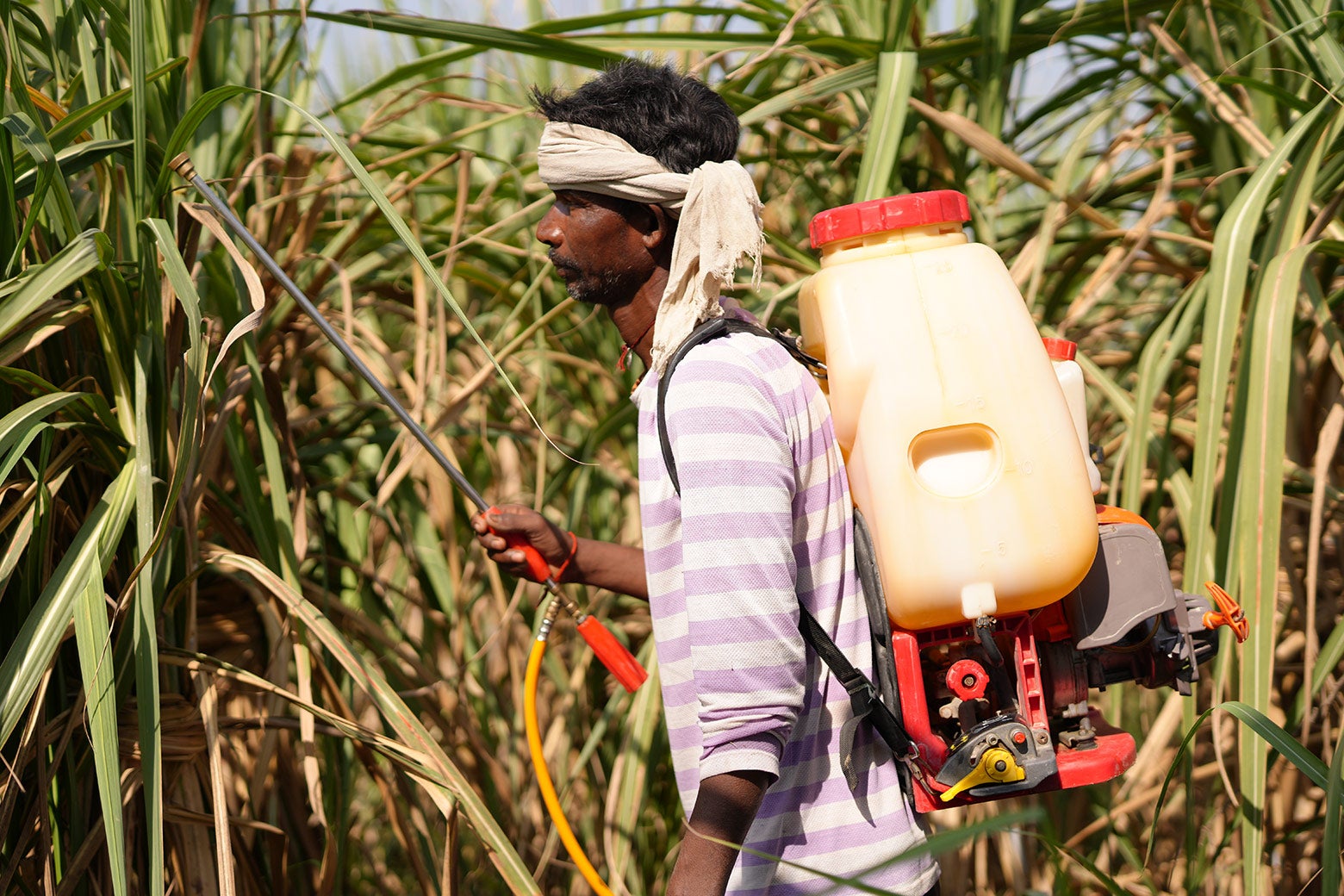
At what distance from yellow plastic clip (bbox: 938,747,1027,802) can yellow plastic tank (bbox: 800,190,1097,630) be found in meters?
0.12

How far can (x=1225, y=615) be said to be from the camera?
1154 mm

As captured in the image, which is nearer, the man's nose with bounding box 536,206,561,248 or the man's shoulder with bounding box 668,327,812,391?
the man's shoulder with bounding box 668,327,812,391

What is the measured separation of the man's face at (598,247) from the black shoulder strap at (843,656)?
4.7 inches

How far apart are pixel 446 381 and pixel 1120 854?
4.61 ft

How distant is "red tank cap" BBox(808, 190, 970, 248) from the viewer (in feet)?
3.54

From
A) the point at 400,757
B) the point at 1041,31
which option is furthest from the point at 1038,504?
the point at 1041,31

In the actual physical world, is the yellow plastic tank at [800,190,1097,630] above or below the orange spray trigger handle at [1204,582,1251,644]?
above

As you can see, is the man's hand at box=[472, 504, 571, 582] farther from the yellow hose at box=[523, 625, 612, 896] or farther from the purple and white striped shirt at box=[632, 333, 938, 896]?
the purple and white striped shirt at box=[632, 333, 938, 896]

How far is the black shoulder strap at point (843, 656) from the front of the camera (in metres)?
1.04

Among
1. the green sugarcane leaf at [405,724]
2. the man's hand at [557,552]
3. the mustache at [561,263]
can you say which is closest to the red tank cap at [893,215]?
the mustache at [561,263]

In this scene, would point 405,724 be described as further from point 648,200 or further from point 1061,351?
point 1061,351

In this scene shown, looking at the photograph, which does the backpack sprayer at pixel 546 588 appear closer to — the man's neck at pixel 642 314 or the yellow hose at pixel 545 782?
the yellow hose at pixel 545 782

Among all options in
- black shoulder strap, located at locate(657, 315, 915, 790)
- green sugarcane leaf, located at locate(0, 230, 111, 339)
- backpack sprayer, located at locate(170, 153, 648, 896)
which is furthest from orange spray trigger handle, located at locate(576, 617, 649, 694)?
green sugarcane leaf, located at locate(0, 230, 111, 339)

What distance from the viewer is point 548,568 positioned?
1353 mm
